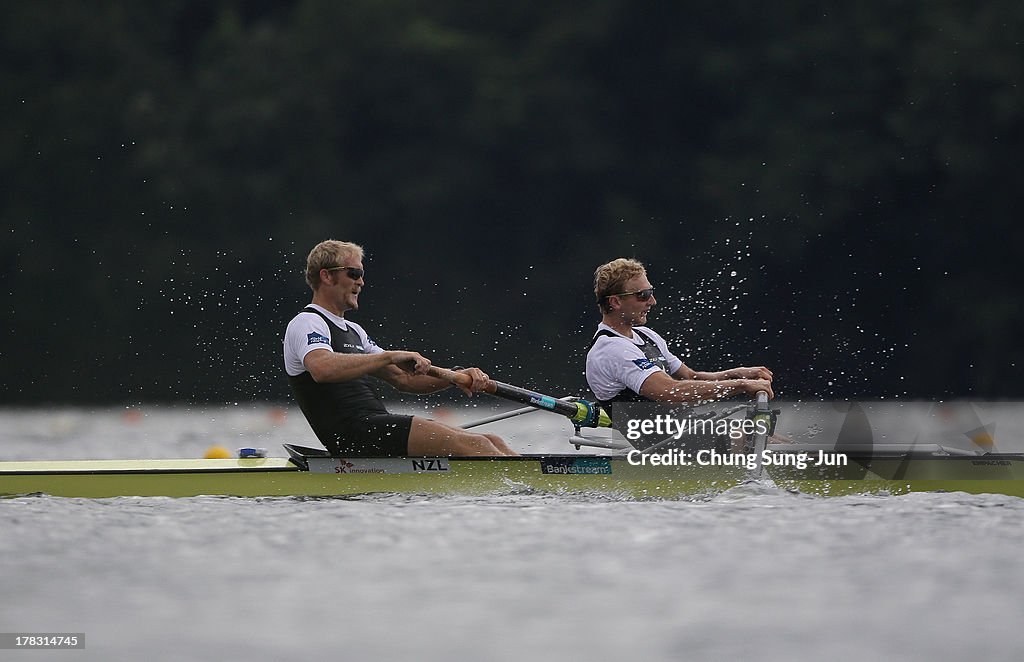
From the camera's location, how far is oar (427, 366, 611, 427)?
8789 mm

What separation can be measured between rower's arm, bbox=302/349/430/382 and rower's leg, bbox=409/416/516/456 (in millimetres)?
341

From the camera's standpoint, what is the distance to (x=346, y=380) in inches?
341

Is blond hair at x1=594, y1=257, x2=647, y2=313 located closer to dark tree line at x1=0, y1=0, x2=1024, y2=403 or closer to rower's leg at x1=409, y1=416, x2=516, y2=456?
rower's leg at x1=409, y1=416, x2=516, y2=456

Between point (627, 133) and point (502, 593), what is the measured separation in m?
23.4

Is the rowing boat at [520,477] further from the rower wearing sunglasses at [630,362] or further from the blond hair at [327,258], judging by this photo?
the blond hair at [327,258]

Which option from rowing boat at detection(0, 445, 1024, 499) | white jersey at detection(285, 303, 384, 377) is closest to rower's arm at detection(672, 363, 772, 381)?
rowing boat at detection(0, 445, 1024, 499)

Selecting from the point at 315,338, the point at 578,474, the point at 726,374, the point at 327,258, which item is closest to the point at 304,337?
the point at 315,338

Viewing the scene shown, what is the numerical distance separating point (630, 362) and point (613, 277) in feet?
1.58

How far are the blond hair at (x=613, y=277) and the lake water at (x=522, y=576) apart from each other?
3.78 ft

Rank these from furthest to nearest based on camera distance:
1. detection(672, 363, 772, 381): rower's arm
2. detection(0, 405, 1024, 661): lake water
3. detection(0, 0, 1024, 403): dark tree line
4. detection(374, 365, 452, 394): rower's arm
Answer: detection(0, 0, 1024, 403): dark tree line
detection(672, 363, 772, 381): rower's arm
detection(374, 365, 452, 394): rower's arm
detection(0, 405, 1024, 661): lake water

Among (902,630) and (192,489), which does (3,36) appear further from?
(902,630)

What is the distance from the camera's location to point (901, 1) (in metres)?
26.8

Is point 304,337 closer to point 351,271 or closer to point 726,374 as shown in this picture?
point 351,271

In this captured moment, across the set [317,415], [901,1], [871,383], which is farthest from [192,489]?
[901,1]
